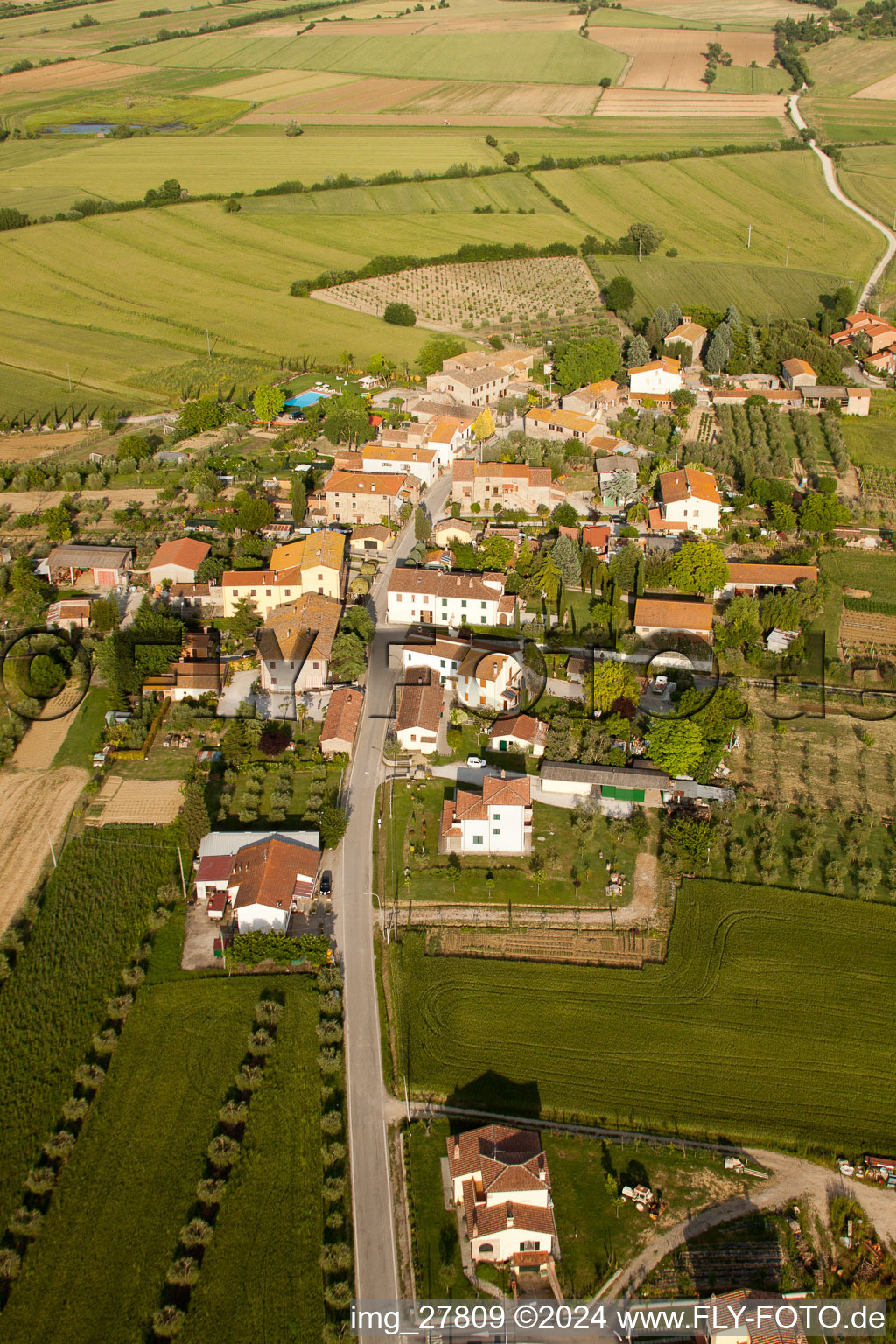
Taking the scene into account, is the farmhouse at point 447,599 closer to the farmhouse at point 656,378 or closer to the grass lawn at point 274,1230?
the grass lawn at point 274,1230

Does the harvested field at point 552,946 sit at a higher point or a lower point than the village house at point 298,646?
lower

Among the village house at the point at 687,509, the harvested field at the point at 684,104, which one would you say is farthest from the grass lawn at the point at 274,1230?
the harvested field at the point at 684,104

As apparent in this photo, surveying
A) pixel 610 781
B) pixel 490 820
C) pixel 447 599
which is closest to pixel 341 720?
pixel 490 820

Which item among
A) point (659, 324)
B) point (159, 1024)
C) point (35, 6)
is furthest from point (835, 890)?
point (35, 6)

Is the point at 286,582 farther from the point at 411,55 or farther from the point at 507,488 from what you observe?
the point at 411,55

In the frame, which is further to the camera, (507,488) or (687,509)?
(507,488)

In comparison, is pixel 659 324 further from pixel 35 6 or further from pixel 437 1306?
pixel 35 6
